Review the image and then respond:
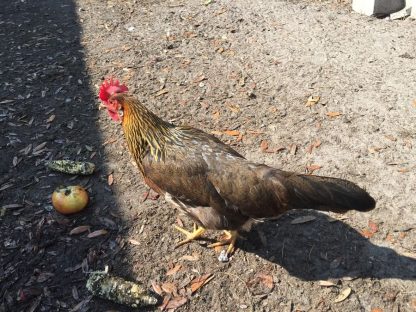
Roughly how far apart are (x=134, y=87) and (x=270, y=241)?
2917 mm

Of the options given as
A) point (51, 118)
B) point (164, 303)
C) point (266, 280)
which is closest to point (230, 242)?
point (266, 280)

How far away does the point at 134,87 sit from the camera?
204 inches

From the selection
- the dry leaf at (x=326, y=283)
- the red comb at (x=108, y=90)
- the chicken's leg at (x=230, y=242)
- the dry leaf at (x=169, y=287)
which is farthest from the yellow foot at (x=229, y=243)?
the red comb at (x=108, y=90)

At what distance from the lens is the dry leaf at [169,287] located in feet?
9.95

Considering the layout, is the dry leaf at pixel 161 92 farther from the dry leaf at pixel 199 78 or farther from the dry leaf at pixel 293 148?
the dry leaf at pixel 293 148

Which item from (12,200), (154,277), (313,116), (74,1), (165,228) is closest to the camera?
(154,277)

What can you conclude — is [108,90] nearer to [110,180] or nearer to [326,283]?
[110,180]

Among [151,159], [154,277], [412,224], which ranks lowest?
[154,277]

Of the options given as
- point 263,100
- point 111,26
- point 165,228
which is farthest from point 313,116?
point 111,26

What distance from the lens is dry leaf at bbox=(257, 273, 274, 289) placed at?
9.93 ft

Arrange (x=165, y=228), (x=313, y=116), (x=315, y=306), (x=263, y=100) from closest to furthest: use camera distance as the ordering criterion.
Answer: (x=315, y=306) → (x=165, y=228) → (x=313, y=116) → (x=263, y=100)

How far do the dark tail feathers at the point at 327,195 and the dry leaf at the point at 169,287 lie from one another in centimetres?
116

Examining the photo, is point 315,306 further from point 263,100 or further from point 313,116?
point 263,100

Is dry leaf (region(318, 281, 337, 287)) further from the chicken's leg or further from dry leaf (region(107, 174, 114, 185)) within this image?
dry leaf (region(107, 174, 114, 185))
